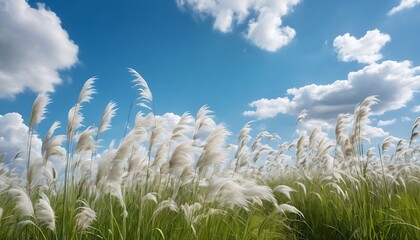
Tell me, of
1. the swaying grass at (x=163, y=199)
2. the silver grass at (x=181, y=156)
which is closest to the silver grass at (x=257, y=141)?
the swaying grass at (x=163, y=199)

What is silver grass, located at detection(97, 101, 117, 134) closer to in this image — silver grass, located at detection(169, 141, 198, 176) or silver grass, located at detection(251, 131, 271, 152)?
silver grass, located at detection(169, 141, 198, 176)

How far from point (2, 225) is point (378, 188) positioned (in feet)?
18.3

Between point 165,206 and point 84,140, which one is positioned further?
point 84,140

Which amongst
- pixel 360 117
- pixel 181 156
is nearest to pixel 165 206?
pixel 181 156

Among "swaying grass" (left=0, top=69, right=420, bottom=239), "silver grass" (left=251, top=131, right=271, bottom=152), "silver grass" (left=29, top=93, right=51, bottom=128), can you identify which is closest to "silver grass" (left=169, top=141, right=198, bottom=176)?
"swaying grass" (left=0, top=69, right=420, bottom=239)

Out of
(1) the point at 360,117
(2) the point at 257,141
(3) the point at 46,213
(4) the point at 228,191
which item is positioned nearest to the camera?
(3) the point at 46,213

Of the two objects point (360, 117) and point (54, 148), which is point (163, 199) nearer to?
point (54, 148)

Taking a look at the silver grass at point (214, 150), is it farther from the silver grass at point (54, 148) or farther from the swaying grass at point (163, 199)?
the silver grass at point (54, 148)

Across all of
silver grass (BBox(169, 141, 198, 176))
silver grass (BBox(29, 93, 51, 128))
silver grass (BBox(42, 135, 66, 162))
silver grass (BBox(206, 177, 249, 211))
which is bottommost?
silver grass (BBox(206, 177, 249, 211))

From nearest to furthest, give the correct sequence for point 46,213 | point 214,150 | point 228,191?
point 46,213 → point 228,191 → point 214,150

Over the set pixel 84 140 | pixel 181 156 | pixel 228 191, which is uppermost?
pixel 84 140

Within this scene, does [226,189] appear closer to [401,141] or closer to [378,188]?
[378,188]

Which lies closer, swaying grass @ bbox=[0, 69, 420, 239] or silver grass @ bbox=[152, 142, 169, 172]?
swaying grass @ bbox=[0, 69, 420, 239]

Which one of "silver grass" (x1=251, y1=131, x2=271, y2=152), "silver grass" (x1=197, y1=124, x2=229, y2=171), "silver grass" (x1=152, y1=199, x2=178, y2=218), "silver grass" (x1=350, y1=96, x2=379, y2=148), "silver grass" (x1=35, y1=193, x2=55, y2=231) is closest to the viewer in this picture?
"silver grass" (x1=35, y1=193, x2=55, y2=231)
